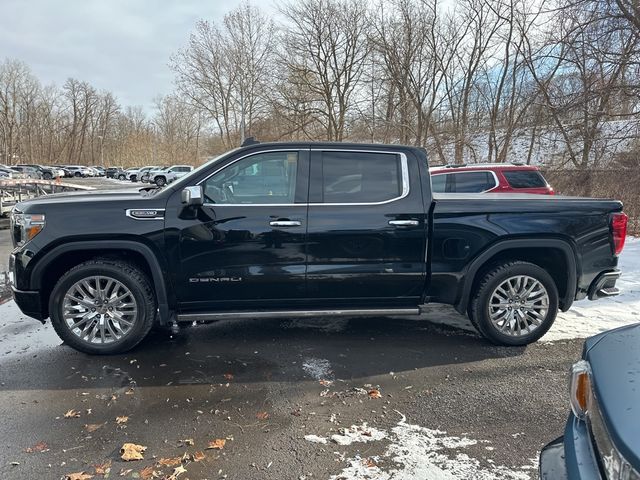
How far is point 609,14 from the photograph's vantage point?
11.8 metres

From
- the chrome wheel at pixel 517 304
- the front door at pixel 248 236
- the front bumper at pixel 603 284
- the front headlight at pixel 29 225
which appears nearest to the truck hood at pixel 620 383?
the chrome wheel at pixel 517 304

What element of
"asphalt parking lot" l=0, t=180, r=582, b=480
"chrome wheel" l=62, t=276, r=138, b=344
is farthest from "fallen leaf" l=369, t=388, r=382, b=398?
"chrome wheel" l=62, t=276, r=138, b=344

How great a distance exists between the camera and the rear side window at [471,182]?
9.93 meters

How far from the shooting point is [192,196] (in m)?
3.87

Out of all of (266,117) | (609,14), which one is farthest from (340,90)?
(609,14)

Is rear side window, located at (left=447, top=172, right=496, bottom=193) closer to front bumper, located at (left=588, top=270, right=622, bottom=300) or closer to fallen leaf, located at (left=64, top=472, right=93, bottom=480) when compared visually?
front bumper, located at (left=588, top=270, right=622, bottom=300)

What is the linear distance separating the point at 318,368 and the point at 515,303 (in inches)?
81.5

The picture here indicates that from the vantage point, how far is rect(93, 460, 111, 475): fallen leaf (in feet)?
8.55

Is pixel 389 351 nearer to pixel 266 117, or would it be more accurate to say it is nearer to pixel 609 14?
pixel 609 14

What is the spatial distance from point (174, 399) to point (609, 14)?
1401 cm

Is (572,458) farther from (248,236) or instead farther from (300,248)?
(248,236)

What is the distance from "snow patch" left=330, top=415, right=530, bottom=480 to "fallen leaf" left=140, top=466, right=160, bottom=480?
3.38ft

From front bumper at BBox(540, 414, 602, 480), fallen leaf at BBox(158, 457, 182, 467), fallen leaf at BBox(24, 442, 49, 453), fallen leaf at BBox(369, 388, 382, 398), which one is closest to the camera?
front bumper at BBox(540, 414, 602, 480)

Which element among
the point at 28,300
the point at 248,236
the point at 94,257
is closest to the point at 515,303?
the point at 248,236
